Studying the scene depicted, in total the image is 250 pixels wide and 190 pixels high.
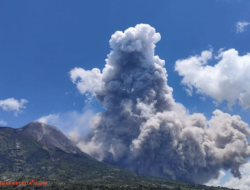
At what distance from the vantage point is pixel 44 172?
19075 centimetres

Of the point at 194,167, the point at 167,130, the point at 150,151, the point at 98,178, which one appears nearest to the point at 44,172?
the point at 98,178

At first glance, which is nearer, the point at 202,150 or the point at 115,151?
the point at 202,150

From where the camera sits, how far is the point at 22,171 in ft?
625

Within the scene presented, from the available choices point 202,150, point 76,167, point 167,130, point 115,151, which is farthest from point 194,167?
point 76,167

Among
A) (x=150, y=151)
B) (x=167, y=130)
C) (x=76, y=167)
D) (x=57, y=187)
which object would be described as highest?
(x=167, y=130)

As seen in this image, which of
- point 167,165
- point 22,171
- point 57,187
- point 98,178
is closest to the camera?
point 57,187

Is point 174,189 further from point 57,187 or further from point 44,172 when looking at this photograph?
point 44,172

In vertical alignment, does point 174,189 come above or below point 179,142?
below

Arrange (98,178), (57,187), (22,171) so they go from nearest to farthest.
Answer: (57,187) < (98,178) < (22,171)

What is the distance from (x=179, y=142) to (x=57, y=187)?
8937 cm

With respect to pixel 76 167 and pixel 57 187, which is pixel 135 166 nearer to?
pixel 76 167

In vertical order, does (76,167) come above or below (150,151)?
below

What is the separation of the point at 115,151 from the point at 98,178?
35.3 m

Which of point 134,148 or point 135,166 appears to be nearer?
point 134,148
